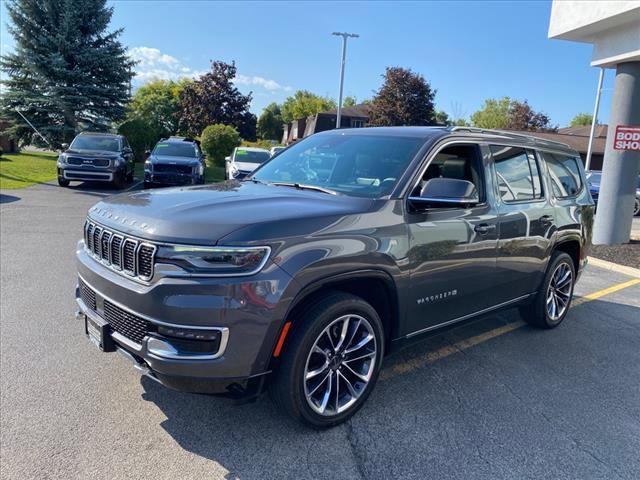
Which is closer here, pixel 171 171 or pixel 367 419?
Answer: pixel 367 419

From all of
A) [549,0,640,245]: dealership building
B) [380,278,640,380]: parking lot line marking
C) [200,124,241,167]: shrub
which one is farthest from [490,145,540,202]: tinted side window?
[200,124,241,167]: shrub

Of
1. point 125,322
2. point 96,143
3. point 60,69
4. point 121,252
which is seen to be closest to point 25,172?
point 96,143

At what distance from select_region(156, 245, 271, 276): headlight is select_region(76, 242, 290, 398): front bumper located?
47mm

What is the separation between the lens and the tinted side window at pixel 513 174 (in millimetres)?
4285

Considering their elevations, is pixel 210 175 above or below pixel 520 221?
below

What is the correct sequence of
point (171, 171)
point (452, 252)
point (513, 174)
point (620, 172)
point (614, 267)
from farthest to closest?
point (171, 171) < point (620, 172) < point (614, 267) < point (513, 174) < point (452, 252)

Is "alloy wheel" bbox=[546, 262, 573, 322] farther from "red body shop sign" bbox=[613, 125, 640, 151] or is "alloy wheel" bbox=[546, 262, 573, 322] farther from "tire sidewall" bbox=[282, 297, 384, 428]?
"red body shop sign" bbox=[613, 125, 640, 151]

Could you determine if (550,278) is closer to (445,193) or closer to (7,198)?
(445,193)

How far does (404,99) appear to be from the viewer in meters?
42.2

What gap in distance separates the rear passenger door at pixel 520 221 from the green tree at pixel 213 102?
42.7 metres

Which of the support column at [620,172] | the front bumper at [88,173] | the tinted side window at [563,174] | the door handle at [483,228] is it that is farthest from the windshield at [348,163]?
the front bumper at [88,173]

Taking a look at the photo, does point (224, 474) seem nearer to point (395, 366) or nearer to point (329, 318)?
point (329, 318)

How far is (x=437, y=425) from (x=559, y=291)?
281cm

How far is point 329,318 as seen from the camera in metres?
3.01
